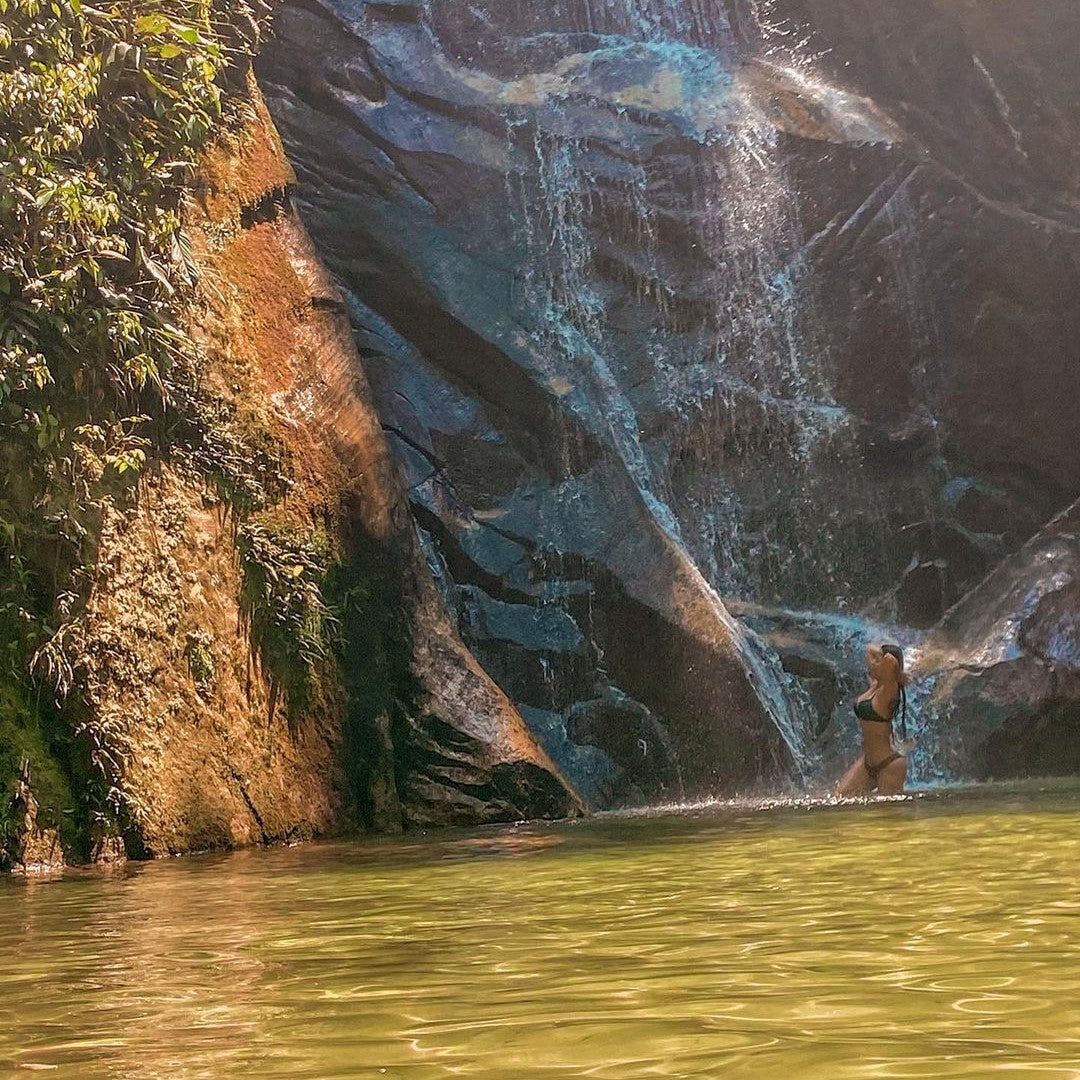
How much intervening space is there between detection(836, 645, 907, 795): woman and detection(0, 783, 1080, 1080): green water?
4.34m

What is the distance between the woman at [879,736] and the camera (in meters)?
11.2

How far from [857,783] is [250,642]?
16.0ft

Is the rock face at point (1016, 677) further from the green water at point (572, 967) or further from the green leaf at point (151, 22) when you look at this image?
the green leaf at point (151, 22)

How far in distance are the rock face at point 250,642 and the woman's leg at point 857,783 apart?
228 cm

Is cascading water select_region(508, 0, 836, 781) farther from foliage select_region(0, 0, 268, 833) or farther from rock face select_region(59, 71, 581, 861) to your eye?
foliage select_region(0, 0, 268, 833)

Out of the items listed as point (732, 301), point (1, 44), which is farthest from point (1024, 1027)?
point (732, 301)

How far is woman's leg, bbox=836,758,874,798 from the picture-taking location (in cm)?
1124

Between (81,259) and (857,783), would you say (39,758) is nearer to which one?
(81,259)

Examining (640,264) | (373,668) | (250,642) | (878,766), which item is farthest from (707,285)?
(250,642)

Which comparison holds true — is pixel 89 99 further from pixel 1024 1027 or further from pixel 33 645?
pixel 1024 1027

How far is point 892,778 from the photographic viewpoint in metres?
11.2

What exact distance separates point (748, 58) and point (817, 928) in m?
14.6

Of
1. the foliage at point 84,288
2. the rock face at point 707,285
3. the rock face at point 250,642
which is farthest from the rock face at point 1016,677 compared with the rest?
the foliage at point 84,288

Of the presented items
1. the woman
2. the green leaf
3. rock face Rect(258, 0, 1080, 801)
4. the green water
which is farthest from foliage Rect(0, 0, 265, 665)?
the woman
